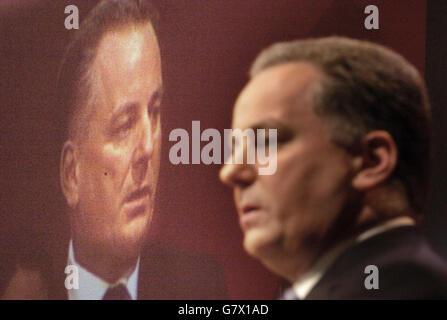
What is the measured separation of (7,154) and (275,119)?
1.09 metres

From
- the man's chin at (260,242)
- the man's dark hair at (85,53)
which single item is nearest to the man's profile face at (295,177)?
the man's chin at (260,242)

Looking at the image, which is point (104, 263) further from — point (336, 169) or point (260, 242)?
point (336, 169)

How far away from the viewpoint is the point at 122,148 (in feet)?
8.36

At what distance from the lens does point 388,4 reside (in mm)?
2453

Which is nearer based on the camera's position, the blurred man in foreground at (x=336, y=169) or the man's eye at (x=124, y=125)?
the blurred man in foreground at (x=336, y=169)

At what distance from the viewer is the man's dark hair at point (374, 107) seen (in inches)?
81.6

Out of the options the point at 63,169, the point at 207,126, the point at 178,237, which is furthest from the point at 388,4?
the point at 63,169

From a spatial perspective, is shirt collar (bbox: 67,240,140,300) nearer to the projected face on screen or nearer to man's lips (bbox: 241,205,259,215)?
the projected face on screen

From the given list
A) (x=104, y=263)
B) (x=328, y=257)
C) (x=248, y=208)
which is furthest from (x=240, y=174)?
(x=104, y=263)

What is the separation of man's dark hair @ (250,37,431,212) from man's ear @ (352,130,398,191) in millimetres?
17

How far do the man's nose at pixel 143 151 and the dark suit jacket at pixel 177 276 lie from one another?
255 mm

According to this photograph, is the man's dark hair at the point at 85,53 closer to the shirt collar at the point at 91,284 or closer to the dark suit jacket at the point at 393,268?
the shirt collar at the point at 91,284

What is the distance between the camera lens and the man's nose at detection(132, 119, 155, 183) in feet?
8.36

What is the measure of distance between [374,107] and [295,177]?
12.3 inches
